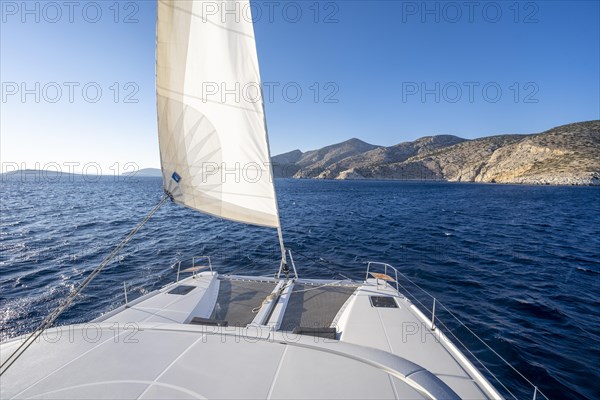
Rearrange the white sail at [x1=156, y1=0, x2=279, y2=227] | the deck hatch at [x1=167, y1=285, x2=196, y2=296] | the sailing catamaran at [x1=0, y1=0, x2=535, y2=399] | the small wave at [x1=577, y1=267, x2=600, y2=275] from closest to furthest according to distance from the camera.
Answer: the sailing catamaran at [x1=0, y1=0, x2=535, y2=399], the white sail at [x1=156, y1=0, x2=279, y2=227], the deck hatch at [x1=167, y1=285, x2=196, y2=296], the small wave at [x1=577, y1=267, x2=600, y2=275]

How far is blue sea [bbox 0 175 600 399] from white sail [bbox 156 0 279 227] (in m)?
8.33

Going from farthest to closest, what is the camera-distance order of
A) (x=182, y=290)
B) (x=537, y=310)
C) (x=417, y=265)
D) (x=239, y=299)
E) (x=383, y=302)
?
1. (x=417, y=265)
2. (x=537, y=310)
3. (x=182, y=290)
4. (x=239, y=299)
5. (x=383, y=302)

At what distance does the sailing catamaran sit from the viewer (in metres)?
2.36

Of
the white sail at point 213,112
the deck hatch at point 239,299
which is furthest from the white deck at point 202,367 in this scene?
the white sail at point 213,112

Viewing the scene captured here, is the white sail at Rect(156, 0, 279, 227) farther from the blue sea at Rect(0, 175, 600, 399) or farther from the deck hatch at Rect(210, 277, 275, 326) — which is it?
the blue sea at Rect(0, 175, 600, 399)

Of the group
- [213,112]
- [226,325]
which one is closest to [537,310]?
[226,325]

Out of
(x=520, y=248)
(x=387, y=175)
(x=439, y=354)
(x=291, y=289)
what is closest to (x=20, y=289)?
(x=291, y=289)

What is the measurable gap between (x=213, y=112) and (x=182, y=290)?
5859 millimetres

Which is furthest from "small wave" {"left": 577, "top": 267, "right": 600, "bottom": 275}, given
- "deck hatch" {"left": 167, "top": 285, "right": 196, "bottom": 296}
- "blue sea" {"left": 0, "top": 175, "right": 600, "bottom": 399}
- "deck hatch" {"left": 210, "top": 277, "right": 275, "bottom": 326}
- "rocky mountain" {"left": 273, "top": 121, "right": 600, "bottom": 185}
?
"rocky mountain" {"left": 273, "top": 121, "right": 600, "bottom": 185}

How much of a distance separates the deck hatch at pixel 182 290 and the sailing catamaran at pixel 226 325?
0.23ft

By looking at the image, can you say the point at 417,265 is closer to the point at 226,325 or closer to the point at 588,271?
the point at 588,271

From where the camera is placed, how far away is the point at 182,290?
8258 mm

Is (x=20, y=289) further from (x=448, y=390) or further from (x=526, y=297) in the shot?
(x=526, y=297)

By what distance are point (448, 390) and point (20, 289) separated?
18840mm
